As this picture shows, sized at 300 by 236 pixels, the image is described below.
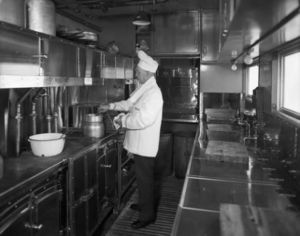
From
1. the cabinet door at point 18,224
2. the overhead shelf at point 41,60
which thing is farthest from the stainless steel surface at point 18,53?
the cabinet door at point 18,224

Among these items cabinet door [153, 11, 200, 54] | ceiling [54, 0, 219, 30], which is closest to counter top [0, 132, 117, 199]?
ceiling [54, 0, 219, 30]

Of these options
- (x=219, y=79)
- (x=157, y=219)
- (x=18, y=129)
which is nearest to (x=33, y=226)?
(x=18, y=129)

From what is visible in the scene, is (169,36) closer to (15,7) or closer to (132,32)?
(132,32)

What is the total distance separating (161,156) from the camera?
160 inches

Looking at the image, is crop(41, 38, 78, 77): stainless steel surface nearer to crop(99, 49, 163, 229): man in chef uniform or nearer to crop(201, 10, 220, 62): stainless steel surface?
crop(99, 49, 163, 229): man in chef uniform

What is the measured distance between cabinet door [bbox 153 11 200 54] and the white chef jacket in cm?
155

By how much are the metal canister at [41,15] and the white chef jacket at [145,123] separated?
1008 millimetres

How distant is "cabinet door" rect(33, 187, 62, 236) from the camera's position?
1646mm

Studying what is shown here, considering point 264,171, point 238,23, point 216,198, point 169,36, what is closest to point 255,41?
point 238,23

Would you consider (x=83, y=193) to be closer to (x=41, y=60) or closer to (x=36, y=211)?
(x=36, y=211)

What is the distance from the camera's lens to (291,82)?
2312mm

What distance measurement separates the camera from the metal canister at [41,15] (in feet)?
6.23

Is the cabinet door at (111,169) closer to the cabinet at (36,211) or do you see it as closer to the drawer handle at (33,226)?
the cabinet at (36,211)

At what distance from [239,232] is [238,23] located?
0.86 m
